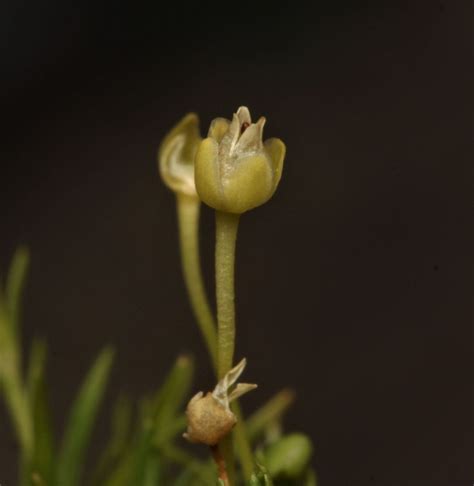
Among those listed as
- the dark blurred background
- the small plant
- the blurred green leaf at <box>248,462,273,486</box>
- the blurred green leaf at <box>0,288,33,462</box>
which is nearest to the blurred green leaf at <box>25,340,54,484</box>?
the small plant

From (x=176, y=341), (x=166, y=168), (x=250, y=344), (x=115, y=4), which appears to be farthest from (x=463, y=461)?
(x=166, y=168)

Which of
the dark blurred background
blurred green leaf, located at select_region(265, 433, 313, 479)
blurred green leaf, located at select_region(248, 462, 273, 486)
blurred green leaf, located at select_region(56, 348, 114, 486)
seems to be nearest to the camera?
blurred green leaf, located at select_region(248, 462, 273, 486)

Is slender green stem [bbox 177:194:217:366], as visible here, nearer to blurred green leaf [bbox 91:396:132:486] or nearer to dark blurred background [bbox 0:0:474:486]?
blurred green leaf [bbox 91:396:132:486]

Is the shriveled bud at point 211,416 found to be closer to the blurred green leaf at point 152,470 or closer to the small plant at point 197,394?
the small plant at point 197,394

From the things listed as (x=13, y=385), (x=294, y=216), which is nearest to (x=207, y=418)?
(x=13, y=385)

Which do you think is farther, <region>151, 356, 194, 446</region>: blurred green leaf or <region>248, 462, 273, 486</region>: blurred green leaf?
<region>151, 356, 194, 446</region>: blurred green leaf
